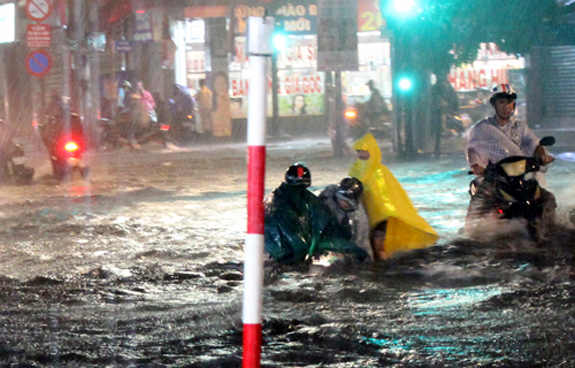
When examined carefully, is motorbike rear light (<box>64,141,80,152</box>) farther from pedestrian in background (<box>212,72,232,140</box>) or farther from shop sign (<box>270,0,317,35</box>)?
shop sign (<box>270,0,317,35</box>)

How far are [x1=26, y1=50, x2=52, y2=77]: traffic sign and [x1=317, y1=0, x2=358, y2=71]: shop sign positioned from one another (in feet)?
21.3

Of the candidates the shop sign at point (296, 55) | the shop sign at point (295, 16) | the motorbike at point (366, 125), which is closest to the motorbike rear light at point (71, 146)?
the motorbike at point (366, 125)

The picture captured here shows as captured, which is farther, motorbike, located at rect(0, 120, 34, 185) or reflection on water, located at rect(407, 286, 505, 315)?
motorbike, located at rect(0, 120, 34, 185)

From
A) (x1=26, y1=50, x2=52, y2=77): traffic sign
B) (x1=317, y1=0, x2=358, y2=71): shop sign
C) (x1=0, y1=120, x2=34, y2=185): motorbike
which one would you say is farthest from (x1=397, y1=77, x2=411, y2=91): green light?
(x1=26, y1=50, x2=52, y2=77): traffic sign

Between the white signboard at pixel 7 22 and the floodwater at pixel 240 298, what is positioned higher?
the white signboard at pixel 7 22

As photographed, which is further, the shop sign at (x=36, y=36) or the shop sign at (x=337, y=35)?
the shop sign at (x=36, y=36)

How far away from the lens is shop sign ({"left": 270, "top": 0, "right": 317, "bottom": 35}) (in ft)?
84.1

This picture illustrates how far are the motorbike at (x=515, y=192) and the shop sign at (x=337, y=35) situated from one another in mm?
10082

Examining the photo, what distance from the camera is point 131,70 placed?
30.3 m

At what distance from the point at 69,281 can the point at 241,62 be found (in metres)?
20.9

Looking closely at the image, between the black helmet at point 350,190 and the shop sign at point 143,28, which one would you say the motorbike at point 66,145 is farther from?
the shop sign at point 143,28

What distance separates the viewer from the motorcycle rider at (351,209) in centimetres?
634

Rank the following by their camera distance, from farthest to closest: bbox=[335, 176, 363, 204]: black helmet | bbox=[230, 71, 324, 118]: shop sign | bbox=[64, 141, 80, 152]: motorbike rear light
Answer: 1. bbox=[230, 71, 324, 118]: shop sign
2. bbox=[64, 141, 80, 152]: motorbike rear light
3. bbox=[335, 176, 363, 204]: black helmet

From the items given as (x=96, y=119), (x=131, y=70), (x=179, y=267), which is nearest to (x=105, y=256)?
(x=179, y=267)
